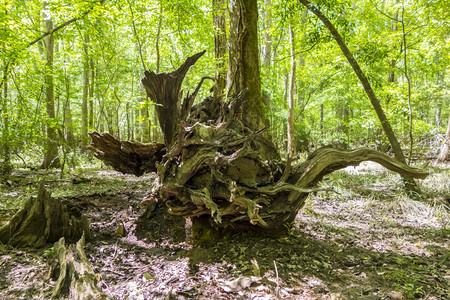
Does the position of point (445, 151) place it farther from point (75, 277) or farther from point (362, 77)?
point (75, 277)

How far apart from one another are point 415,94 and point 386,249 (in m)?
7.59

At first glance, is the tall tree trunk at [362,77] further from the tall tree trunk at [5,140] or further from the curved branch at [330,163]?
the tall tree trunk at [5,140]

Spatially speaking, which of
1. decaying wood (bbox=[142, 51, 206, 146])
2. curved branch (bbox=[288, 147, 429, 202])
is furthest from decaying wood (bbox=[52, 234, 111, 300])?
curved branch (bbox=[288, 147, 429, 202])

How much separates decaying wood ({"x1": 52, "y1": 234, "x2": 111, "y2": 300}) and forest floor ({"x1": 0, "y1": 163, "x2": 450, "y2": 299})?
0.44ft

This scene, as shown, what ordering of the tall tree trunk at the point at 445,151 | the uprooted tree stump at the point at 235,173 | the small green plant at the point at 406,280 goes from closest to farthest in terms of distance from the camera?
the small green plant at the point at 406,280, the uprooted tree stump at the point at 235,173, the tall tree trunk at the point at 445,151

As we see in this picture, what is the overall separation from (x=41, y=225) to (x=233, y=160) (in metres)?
2.68

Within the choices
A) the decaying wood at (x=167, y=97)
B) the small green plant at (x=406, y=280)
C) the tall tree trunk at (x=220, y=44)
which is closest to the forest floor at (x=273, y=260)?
the small green plant at (x=406, y=280)

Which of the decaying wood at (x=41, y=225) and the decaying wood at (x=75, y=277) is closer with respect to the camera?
the decaying wood at (x=75, y=277)

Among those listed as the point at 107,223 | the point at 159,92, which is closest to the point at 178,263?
the point at 107,223

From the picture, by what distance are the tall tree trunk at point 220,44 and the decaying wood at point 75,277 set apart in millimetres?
3841

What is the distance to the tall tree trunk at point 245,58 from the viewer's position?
3.88 meters

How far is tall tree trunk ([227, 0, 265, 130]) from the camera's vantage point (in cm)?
388

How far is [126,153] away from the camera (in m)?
3.96

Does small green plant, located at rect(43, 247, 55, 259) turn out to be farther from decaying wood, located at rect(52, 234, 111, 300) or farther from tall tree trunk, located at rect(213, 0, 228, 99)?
tall tree trunk, located at rect(213, 0, 228, 99)
